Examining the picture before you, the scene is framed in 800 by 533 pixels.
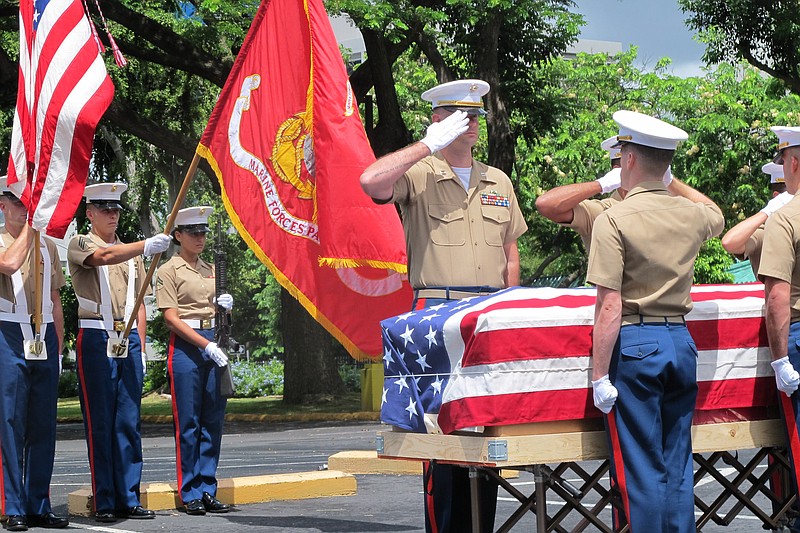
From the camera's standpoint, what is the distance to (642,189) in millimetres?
5535

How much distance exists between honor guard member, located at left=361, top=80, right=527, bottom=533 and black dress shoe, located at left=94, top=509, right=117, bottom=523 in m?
2.84

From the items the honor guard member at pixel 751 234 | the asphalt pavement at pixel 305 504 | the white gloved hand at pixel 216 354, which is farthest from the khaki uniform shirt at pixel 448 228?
the white gloved hand at pixel 216 354

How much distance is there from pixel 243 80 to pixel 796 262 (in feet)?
13.7

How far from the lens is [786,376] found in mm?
5719

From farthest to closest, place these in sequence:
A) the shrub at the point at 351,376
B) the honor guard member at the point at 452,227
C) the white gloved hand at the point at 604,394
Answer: the shrub at the point at 351,376 < the honor guard member at the point at 452,227 < the white gloved hand at the point at 604,394

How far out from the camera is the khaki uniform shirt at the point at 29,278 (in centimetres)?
803

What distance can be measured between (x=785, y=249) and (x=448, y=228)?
66.7 inches

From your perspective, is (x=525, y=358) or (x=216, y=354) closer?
(x=525, y=358)

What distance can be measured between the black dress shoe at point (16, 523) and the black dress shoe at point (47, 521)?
142 millimetres

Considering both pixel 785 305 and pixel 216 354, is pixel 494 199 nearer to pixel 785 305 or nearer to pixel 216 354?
pixel 785 305

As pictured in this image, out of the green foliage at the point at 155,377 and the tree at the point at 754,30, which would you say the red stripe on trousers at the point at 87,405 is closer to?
the tree at the point at 754,30

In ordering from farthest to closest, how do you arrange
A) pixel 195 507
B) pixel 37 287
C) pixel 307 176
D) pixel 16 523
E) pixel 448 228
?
pixel 195 507 < pixel 307 176 < pixel 37 287 < pixel 16 523 < pixel 448 228

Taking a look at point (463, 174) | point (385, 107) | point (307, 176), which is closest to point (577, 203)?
point (463, 174)

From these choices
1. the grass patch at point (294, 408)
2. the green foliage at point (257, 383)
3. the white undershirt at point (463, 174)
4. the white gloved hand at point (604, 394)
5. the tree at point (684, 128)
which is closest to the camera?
the white gloved hand at point (604, 394)
